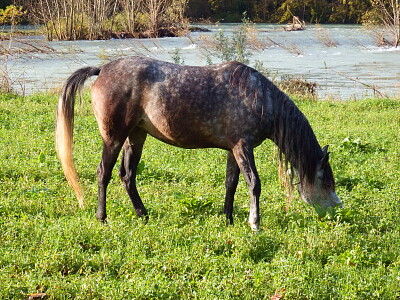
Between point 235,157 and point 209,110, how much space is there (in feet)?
1.75

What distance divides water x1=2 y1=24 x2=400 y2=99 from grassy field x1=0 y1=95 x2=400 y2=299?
9.20 m

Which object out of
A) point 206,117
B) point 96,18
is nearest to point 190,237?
point 206,117

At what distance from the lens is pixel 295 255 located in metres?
5.15

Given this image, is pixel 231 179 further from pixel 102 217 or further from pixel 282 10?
pixel 282 10

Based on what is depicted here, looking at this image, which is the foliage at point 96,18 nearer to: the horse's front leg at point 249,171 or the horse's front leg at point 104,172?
the horse's front leg at point 104,172

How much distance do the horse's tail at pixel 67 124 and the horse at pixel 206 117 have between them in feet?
0.03

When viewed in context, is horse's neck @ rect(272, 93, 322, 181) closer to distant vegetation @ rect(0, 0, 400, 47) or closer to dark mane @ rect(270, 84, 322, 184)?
dark mane @ rect(270, 84, 322, 184)

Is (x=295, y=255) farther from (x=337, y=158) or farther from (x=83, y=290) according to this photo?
(x=337, y=158)

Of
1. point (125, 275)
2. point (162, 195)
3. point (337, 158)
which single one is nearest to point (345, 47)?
point (337, 158)

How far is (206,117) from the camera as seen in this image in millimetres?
5996

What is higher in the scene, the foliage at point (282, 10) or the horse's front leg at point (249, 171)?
the horse's front leg at point (249, 171)

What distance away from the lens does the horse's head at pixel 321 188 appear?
608 cm

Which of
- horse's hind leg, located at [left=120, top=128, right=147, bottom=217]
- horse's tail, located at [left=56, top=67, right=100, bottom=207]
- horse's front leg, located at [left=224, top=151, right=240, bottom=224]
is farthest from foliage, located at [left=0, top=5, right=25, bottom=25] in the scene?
horse's front leg, located at [left=224, top=151, right=240, bottom=224]

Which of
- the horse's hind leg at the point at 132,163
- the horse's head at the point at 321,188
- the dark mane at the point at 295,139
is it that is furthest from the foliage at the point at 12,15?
the horse's head at the point at 321,188
